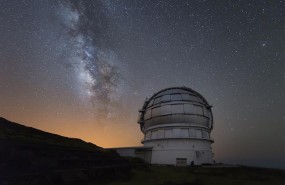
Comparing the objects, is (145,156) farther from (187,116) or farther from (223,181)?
(223,181)

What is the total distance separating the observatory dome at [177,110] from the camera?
101 feet

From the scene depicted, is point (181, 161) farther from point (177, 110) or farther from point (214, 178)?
point (214, 178)

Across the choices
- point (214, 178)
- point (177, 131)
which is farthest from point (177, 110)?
point (214, 178)

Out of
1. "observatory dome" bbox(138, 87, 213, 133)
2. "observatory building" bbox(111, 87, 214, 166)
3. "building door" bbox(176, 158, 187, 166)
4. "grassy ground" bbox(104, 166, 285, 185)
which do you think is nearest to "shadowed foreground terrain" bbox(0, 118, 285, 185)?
"grassy ground" bbox(104, 166, 285, 185)

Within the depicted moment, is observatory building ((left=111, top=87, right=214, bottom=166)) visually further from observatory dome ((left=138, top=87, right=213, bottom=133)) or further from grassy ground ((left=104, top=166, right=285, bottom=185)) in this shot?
grassy ground ((left=104, top=166, right=285, bottom=185))

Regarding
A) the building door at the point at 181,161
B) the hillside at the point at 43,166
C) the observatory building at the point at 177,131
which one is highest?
the observatory building at the point at 177,131

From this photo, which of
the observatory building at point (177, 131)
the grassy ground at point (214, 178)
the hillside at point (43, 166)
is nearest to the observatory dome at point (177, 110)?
the observatory building at point (177, 131)

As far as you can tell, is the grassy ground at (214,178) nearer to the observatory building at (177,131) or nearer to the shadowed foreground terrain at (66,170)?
the shadowed foreground terrain at (66,170)

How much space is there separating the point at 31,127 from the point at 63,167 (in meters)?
9.89

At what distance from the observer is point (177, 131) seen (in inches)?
1178

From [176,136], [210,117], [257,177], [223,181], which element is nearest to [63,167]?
[223,181]

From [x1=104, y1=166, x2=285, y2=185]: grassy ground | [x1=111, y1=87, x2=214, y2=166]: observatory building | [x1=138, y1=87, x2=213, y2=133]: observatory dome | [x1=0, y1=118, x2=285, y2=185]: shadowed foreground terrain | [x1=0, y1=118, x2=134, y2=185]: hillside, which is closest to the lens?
[x1=0, y1=118, x2=134, y2=185]: hillside

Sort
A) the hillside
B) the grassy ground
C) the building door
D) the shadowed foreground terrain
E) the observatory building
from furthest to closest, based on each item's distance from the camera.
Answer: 1. the observatory building
2. the building door
3. the grassy ground
4. the shadowed foreground terrain
5. the hillside

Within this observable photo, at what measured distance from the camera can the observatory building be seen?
29328 millimetres
